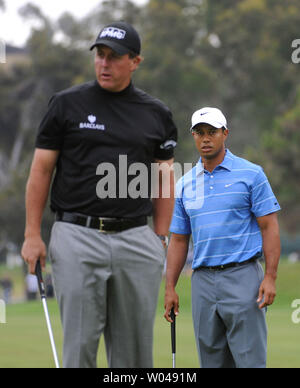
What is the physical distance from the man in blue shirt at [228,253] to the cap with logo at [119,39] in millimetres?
816

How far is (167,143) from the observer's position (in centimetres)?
493

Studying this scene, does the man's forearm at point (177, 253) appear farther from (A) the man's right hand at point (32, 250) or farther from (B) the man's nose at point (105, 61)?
(B) the man's nose at point (105, 61)

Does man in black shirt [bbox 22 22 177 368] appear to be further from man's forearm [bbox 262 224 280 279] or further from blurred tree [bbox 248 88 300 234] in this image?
blurred tree [bbox 248 88 300 234]

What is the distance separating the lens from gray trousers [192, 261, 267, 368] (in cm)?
527

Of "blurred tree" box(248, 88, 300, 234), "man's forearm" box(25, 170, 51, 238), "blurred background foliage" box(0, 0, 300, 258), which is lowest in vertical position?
"man's forearm" box(25, 170, 51, 238)

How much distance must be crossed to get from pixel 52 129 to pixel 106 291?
94 cm

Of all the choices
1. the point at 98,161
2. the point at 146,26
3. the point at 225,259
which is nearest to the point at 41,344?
the point at 225,259

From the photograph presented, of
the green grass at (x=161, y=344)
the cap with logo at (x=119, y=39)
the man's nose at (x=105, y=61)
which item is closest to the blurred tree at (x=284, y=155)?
the green grass at (x=161, y=344)

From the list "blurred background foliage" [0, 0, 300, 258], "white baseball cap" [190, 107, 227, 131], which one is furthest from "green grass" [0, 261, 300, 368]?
"blurred background foliage" [0, 0, 300, 258]

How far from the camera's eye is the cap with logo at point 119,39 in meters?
4.73

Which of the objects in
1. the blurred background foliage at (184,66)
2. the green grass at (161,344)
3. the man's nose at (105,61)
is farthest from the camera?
the blurred background foliage at (184,66)

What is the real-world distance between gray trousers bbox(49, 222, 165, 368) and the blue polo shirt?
75 centimetres
